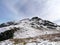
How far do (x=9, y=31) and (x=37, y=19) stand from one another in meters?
74.8

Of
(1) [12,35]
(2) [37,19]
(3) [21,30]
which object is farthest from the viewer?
(2) [37,19]

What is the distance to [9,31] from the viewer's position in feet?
415

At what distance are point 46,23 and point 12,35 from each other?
231 ft

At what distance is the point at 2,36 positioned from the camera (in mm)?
121000

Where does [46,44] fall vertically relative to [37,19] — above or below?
below

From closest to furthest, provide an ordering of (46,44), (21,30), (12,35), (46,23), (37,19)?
1. (46,44)
2. (12,35)
3. (21,30)
4. (46,23)
5. (37,19)

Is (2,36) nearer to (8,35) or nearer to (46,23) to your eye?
(8,35)

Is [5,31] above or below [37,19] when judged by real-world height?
below

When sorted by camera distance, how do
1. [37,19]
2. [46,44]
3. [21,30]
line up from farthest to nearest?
[37,19] < [21,30] < [46,44]

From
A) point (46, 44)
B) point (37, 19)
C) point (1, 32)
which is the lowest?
point (46, 44)

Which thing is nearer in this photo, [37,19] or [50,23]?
[50,23]

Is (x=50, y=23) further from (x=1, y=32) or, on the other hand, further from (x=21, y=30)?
(x=1, y=32)

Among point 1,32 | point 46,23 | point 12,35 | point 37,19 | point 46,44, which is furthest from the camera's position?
point 37,19

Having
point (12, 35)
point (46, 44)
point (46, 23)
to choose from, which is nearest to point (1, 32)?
point (12, 35)
